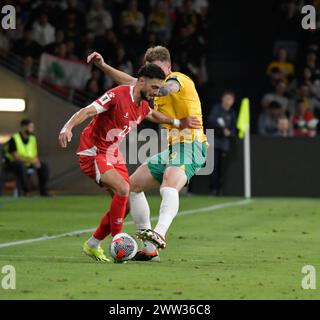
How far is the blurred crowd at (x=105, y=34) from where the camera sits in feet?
86.3

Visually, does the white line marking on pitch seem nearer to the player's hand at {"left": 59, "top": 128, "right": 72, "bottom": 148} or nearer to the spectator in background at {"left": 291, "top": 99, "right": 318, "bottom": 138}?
the player's hand at {"left": 59, "top": 128, "right": 72, "bottom": 148}

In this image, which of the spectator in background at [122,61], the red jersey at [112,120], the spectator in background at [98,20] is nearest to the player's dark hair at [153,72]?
the red jersey at [112,120]

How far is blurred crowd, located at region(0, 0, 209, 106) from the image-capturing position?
86.3ft

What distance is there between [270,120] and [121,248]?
14.1 meters

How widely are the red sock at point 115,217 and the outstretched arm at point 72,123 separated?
84cm

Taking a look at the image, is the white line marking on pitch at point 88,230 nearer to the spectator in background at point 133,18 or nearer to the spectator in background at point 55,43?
the spectator in background at point 55,43

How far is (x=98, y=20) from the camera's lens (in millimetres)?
27828

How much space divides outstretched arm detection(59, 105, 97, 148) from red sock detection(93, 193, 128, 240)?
0.84 metres

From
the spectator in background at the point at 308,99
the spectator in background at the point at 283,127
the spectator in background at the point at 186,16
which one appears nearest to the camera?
the spectator in background at the point at 283,127

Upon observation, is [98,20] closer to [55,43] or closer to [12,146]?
[55,43]

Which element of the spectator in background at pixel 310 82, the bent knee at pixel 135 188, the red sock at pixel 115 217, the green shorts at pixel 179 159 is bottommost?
the spectator in background at pixel 310 82

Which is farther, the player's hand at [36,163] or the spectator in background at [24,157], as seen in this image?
the player's hand at [36,163]

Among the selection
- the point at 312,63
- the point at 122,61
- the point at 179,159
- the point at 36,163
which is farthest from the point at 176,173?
the point at 312,63

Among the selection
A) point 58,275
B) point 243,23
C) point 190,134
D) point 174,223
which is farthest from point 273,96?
point 58,275
